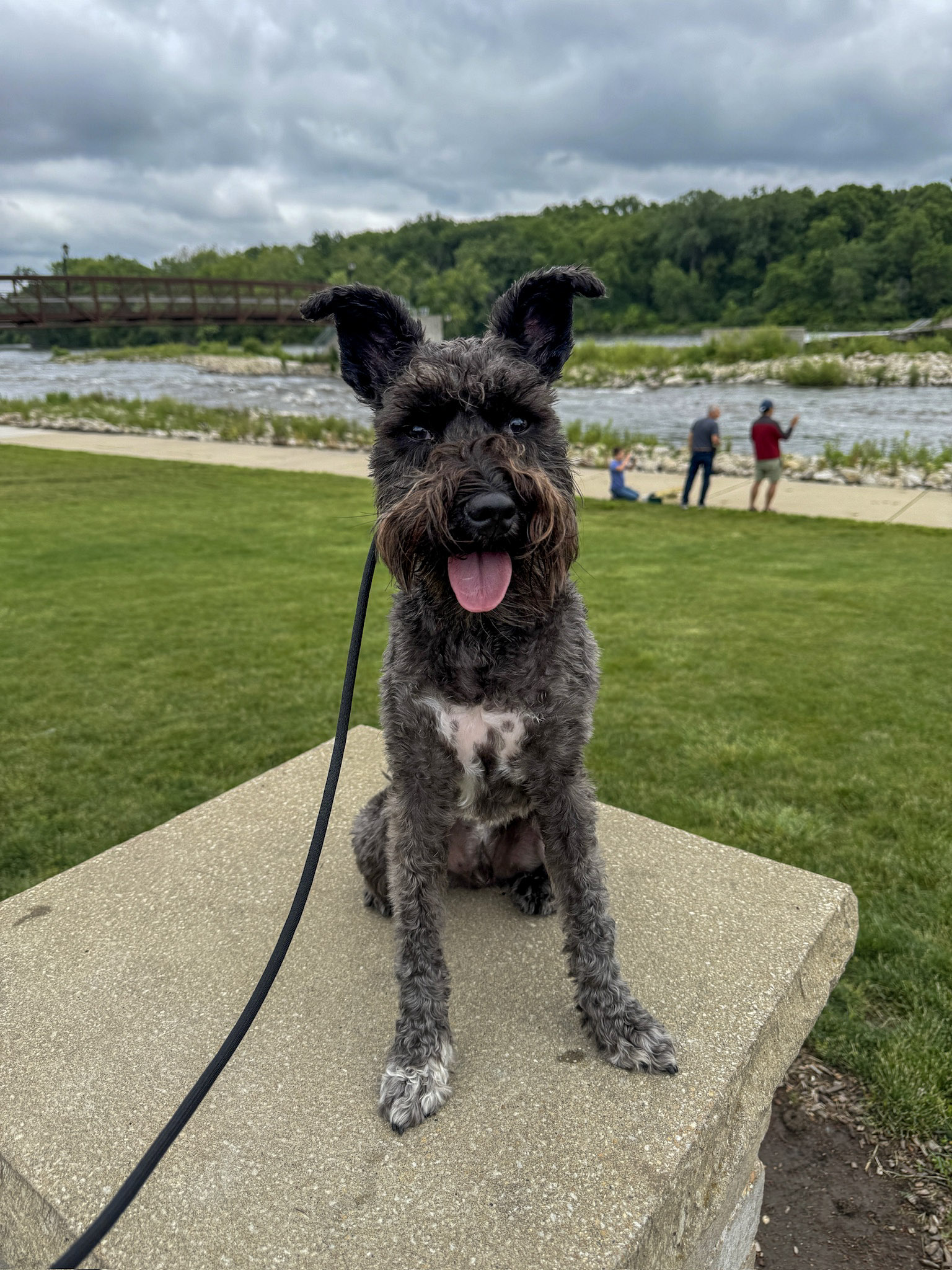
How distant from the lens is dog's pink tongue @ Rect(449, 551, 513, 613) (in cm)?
201

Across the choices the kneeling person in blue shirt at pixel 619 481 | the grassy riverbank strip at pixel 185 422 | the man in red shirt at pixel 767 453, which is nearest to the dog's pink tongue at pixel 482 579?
the man in red shirt at pixel 767 453

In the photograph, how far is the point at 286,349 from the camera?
102062 millimetres

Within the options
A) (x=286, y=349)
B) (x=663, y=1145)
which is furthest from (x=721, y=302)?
(x=663, y=1145)

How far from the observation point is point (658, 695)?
687 cm

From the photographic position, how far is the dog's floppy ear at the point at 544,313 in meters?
2.25

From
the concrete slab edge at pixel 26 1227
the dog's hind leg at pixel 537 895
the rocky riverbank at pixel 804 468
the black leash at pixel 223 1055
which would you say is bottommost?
the concrete slab edge at pixel 26 1227

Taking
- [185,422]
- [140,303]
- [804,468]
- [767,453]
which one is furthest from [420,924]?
[140,303]

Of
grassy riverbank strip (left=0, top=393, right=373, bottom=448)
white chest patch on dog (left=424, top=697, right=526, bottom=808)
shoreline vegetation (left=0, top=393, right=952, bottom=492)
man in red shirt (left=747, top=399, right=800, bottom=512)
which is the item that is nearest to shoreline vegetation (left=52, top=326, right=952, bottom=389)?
grassy riverbank strip (left=0, top=393, right=373, bottom=448)

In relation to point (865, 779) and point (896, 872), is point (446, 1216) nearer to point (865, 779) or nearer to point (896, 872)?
point (896, 872)

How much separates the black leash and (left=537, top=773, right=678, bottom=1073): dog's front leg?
70 cm

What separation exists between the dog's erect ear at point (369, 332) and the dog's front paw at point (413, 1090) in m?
2.03

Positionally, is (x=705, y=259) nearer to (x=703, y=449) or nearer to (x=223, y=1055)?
(x=703, y=449)

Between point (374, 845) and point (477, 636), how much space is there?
1.07m

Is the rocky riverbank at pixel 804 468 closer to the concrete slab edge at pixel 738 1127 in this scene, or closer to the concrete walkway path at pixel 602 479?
the concrete walkway path at pixel 602 479
